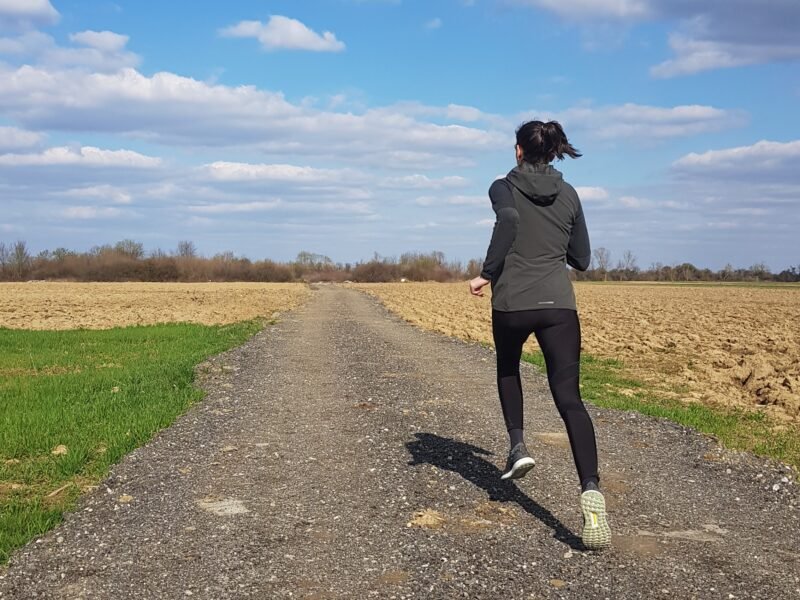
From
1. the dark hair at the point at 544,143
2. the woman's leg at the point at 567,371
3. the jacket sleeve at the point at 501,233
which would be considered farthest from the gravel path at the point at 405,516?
the dark hair at the point at 544,143

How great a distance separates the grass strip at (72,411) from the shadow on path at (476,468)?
9.14 feet

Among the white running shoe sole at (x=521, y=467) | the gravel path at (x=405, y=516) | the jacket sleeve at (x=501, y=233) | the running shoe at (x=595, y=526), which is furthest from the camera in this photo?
the white running shoe sole at (x=521, y=467)

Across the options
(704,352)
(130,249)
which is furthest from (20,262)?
(704,352)

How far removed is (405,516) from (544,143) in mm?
2621

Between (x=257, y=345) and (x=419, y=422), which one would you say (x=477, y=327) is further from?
(x=419, y=422)

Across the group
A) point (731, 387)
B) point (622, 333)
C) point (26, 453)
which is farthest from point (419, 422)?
point (622, 333)

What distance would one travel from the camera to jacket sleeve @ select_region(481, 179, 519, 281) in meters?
4.66

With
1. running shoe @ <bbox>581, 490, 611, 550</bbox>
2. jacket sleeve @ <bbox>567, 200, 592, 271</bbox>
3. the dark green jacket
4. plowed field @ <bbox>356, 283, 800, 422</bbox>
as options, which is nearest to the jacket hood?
the dark green jacket

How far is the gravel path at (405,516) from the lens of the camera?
3871 millimetres

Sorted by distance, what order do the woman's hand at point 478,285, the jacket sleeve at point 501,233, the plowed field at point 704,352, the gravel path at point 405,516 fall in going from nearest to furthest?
the gravel path at point 405,516 → the jacket sleeve at point 501,233 → the woman's hand at point 478,285 → the plowed field at point 704,352

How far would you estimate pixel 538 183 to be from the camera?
15.5 feet

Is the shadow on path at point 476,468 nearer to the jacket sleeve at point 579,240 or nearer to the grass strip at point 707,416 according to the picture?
the jacket sleeve at point 579,240

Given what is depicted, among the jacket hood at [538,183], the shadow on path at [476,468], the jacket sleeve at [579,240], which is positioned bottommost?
the shadow on path at [476,468]

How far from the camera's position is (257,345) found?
56.2 feet
